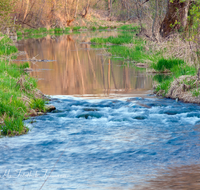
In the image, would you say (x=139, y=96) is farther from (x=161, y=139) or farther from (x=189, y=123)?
(x=161, y=139)

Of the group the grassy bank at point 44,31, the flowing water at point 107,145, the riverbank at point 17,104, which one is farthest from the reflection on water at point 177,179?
the grassy bank at point 44,31

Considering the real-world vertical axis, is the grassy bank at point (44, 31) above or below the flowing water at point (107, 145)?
above

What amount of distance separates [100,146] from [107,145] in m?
0.16

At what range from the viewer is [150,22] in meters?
24.7

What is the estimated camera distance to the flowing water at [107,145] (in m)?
5.59

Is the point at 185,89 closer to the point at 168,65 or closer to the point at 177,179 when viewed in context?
the point at 168,65

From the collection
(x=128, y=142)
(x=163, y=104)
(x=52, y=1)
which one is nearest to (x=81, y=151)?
(x=128, y=142)

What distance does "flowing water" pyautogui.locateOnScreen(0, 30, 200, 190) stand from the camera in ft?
18.3

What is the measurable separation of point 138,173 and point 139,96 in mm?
6312

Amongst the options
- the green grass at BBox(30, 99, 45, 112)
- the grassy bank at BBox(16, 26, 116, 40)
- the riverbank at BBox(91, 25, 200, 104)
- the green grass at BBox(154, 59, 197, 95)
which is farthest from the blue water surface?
the grassy bank at BBox(16, 26, 116, 40)

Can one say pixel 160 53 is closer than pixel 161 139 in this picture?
No

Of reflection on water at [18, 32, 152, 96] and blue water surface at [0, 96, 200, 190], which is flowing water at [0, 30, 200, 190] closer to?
blue water surface at [0, 96, 200, 190]

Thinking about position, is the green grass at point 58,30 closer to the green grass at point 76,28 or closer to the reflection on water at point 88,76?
the green grass at point 76,28

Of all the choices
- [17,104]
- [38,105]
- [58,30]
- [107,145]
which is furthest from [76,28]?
[107,145]
